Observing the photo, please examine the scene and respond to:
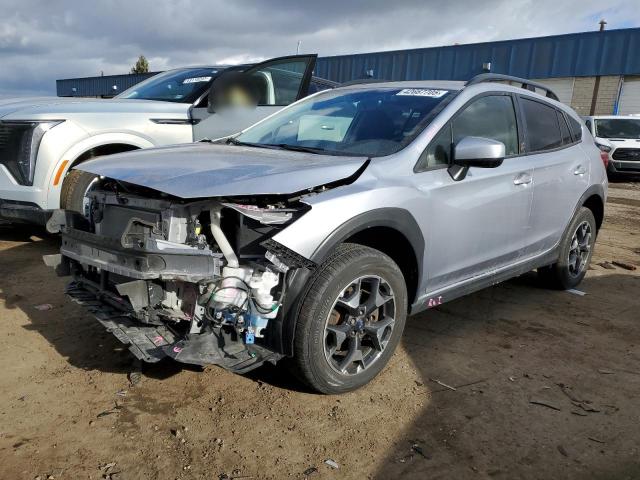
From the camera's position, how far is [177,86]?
20.8 feet

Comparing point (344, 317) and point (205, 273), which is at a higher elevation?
point (205, 273)

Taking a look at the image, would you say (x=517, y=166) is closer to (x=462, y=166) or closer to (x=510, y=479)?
(x=462, y=166)

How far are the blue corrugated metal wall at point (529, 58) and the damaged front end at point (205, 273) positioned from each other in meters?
18.3

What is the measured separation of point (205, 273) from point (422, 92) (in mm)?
2083

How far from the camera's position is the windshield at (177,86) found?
19.9 ft

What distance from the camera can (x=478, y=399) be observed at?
297 cm

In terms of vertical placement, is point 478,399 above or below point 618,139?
below

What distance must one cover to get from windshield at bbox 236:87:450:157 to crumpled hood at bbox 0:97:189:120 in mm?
1938

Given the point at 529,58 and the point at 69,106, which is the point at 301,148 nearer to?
the point at 69,106

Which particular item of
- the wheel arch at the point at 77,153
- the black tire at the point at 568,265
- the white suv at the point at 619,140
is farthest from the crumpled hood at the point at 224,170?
the white suv at the point at 619,140

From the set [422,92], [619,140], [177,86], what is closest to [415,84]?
[422,92]

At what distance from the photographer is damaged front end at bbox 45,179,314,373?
2459 mm

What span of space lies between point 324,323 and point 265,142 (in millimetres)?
1629

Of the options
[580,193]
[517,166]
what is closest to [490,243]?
[517,166]
